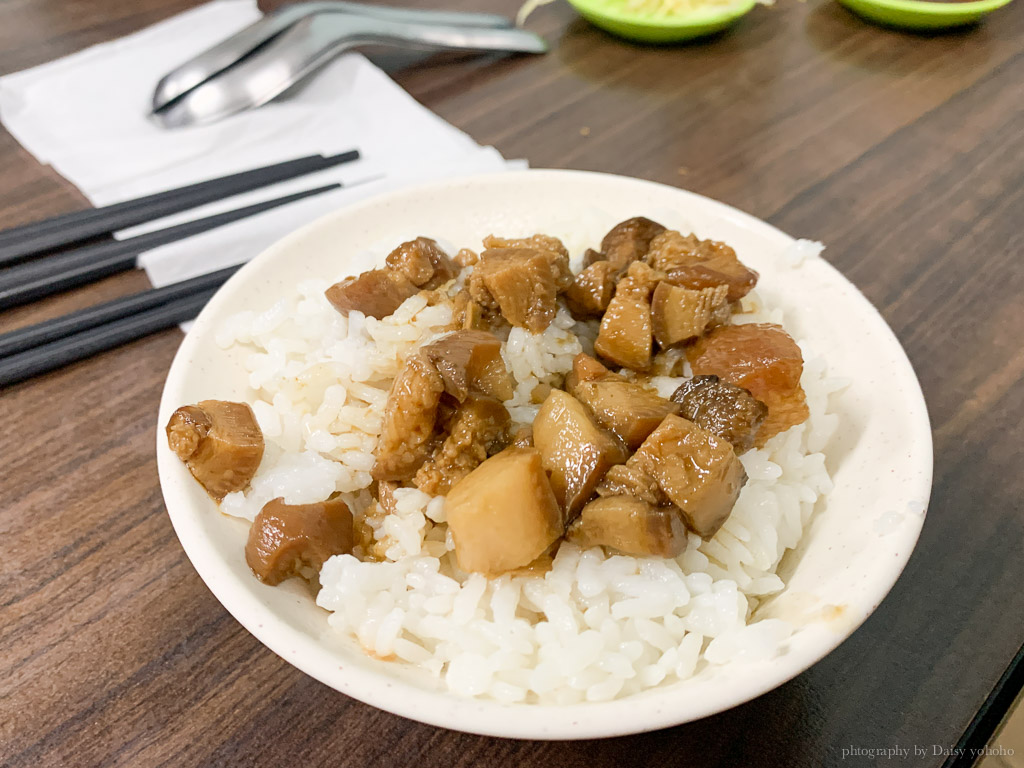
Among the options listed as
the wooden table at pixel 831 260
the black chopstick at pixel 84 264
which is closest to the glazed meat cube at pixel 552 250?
the wooden table at pixel 831 260

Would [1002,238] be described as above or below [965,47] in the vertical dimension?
below

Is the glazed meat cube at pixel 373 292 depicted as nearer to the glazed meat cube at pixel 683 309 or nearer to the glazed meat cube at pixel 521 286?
the glazed meat cube at pixel 521 286

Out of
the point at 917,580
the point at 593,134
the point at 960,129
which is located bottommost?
the point at 917,580

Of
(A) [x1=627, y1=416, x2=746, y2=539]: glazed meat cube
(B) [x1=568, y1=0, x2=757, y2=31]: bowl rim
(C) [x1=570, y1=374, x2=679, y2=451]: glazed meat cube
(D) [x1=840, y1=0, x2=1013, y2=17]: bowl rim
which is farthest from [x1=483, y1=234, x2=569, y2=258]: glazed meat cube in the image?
(D) [x1=840, y1=0, x2=1013, y2=17]: bowl rim

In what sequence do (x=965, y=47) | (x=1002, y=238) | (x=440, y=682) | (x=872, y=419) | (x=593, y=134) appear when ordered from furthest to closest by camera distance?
(x=965, y=47) → (x=593, y=134) → (x=1002, y=238) → (x=872, y=419) → (x=440, y=682)

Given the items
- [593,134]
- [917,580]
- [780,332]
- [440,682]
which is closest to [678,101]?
[593,134]

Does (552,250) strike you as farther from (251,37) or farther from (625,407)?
(251,37)

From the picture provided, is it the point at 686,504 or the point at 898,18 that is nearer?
the point at 686,504

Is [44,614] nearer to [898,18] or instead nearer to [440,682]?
[440,682]
